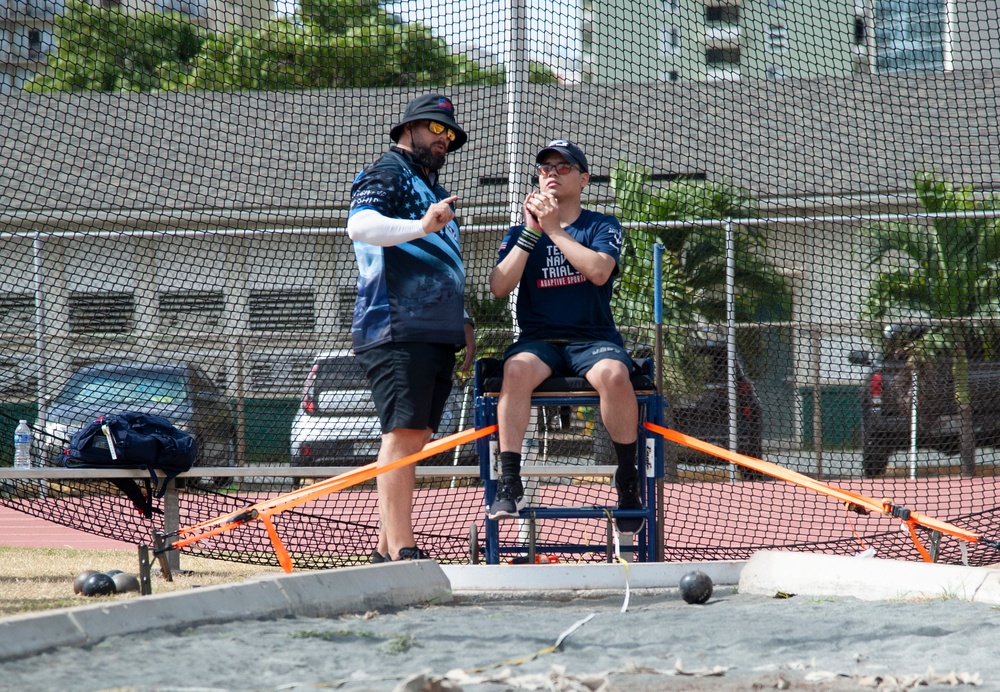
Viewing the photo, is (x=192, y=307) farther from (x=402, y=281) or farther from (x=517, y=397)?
(x=517, y=397)

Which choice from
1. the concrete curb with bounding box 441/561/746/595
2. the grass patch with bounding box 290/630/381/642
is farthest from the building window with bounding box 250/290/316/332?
the grass patch with bounding box 290/630/381/642

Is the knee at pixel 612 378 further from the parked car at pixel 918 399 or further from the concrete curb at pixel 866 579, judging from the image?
the parked car at pixel 918 399

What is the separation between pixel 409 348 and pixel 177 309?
4.29 metres

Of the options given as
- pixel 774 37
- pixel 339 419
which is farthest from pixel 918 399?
pixel 339 419

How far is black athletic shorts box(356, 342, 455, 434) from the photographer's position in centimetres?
Answer: 407

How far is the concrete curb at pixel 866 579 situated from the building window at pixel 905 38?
13.5ft

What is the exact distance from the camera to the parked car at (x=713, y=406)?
8383 millimetres

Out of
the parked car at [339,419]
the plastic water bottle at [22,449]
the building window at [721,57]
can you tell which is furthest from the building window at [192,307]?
the building window at [721,57]

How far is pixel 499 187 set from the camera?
6.69 meters

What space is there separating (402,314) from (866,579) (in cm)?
194

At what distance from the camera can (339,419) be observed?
711 centimetres

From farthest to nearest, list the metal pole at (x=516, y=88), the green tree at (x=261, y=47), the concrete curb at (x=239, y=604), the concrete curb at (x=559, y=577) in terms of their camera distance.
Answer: the green tree at (x=261, y=47) → the metal pole at (x=516, y=88) → the concrete curb at (x=559, y=577) → the concrete curb at (x=239, y=604)

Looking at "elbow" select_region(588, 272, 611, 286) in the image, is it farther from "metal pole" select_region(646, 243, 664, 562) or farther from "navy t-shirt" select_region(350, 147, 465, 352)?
"metal pole" select_region(646, 243, 664, 562)

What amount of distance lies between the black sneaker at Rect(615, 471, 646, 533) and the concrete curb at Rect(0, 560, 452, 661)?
868mm
